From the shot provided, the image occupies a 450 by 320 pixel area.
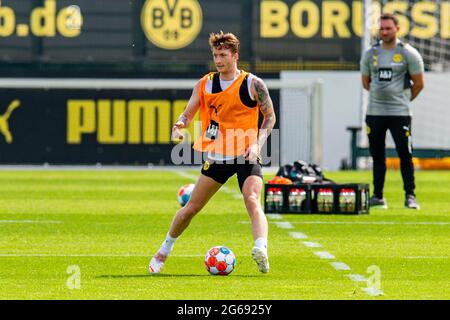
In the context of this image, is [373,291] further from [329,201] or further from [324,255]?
[329,201]

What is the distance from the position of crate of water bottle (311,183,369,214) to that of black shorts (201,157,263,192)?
5835 mm

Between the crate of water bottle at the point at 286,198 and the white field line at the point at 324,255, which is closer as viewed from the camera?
the white field line at the point at 324,255

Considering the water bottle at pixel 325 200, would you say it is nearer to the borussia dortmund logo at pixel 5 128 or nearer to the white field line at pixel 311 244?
the white field line at pixel 311 244

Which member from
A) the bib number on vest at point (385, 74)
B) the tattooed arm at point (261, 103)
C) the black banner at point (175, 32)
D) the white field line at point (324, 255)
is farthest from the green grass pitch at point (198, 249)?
the black banner at point (175, 32)

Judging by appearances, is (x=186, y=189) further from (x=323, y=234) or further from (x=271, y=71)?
(x=271, y=71)

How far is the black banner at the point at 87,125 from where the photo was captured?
29906 millimetres

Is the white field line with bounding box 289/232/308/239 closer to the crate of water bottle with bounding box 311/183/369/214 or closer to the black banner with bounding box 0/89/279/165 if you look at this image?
the crate of water bottle with bounding box 311/183/369/214

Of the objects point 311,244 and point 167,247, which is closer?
point 167,247

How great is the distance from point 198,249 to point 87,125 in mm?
16953

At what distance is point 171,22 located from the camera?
3047cm

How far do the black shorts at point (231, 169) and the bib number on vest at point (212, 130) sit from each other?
0.68ft

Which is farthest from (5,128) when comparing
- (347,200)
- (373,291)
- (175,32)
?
(373,291)

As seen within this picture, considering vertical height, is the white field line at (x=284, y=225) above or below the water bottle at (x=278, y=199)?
below
